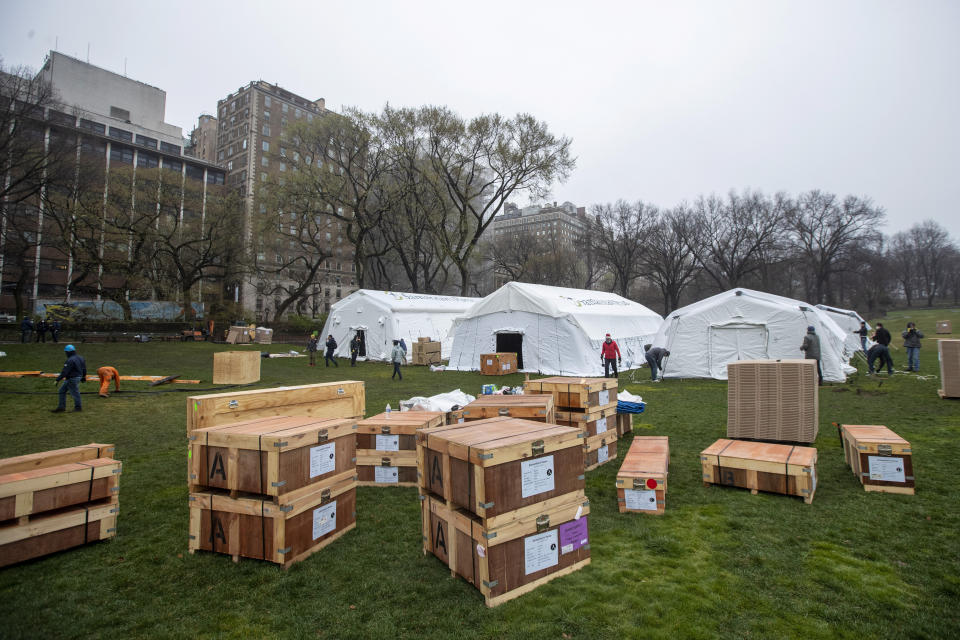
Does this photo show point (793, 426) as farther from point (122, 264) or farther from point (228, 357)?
point (122, 264)

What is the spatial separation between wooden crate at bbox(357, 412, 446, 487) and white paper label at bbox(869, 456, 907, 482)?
5.75m

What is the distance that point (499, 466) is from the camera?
3.52 m

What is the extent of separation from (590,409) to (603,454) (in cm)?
91

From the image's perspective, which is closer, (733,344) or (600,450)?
(600,450)

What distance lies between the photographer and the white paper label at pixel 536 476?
3.68 meters

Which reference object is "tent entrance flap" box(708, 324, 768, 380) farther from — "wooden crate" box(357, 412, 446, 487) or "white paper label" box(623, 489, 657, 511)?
"wooden crate" box(357, 412, 446, 487)

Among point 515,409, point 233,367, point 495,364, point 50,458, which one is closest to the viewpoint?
point 50,458

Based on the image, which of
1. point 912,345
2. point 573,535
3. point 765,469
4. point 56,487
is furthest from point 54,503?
point 912,345

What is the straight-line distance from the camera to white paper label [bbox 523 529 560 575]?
3643mm

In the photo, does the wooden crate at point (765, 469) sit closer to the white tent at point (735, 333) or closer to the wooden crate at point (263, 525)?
the wooden crate at point (263, 525)

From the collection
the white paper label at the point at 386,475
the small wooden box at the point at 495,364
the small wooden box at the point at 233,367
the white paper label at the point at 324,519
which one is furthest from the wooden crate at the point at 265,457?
the small wooden box at the point at 495,364

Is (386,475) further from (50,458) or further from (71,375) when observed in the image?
(71,375)

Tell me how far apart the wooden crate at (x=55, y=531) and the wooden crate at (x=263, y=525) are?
1.09 m

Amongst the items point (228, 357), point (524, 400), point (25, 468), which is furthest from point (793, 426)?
point (228, 357)
